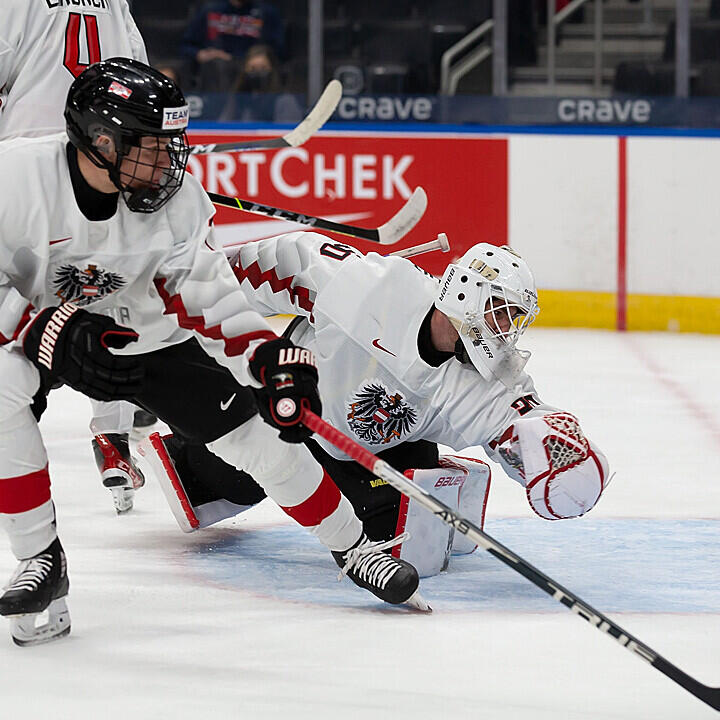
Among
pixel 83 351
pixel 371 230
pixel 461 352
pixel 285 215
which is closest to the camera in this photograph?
pixel 83 351

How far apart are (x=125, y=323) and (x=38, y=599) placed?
46cm

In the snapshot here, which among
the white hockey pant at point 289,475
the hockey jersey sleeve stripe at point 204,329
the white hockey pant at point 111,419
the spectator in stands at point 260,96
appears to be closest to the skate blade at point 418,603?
the white hockey pant at point 289,475

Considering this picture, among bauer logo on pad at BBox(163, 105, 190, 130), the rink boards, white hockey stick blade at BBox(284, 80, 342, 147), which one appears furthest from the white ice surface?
the rink boards

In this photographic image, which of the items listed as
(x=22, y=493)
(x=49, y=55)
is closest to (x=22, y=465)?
(x=22, y=493)

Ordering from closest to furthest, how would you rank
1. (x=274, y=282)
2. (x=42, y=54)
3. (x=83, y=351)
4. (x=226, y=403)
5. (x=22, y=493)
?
1. (x=83, y=351)
2. (x=22, y=493)
3. (x=226, y=403)
4. (x=274, y=282)
5. (x=42, y=54)

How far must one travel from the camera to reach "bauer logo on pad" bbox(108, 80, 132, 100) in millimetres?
2098

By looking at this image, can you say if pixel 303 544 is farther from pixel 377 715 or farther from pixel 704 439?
pixel 704 439

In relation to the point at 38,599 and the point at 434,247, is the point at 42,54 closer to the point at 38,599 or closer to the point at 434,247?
the point at 434,247

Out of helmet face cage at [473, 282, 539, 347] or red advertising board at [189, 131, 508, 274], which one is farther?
red advertising board at [189, 131, 508, 274]

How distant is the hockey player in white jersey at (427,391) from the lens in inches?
96.1

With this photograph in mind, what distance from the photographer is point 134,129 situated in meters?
2.09

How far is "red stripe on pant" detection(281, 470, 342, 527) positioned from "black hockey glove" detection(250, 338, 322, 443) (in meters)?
0.18

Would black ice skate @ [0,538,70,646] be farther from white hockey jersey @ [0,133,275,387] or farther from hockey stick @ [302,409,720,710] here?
hockey stick @ [302,409,720,710]

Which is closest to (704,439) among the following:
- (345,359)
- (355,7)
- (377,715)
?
(345,359)
